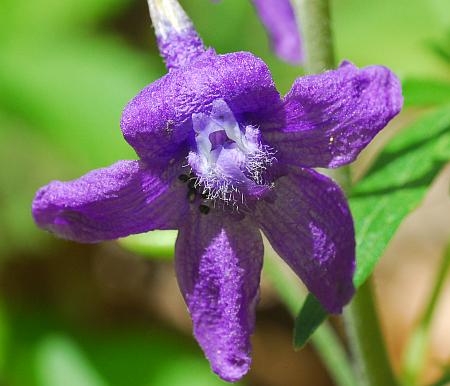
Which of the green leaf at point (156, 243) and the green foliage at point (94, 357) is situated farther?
the green foliage at point (94, 357)

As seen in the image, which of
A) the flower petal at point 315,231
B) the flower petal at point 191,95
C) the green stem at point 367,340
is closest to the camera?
the flower petal at point 191,95

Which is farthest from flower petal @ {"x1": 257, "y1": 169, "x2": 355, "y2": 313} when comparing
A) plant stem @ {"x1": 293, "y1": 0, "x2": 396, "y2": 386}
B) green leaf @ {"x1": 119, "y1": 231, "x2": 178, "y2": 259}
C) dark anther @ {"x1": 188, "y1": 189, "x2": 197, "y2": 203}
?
green leaf @ {"x1": 119, "y1": 231, "x2": 178, "y2": 259}

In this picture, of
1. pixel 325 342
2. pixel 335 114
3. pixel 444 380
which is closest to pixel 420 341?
pixel 325 342

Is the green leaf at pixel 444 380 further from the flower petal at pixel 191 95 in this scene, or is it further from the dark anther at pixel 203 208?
the flower petal at pixel 191 95

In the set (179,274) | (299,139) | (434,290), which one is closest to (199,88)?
(299,139)

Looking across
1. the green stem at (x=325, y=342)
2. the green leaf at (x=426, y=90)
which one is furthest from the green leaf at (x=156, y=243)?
the green leaf at (x=426, y=90)
